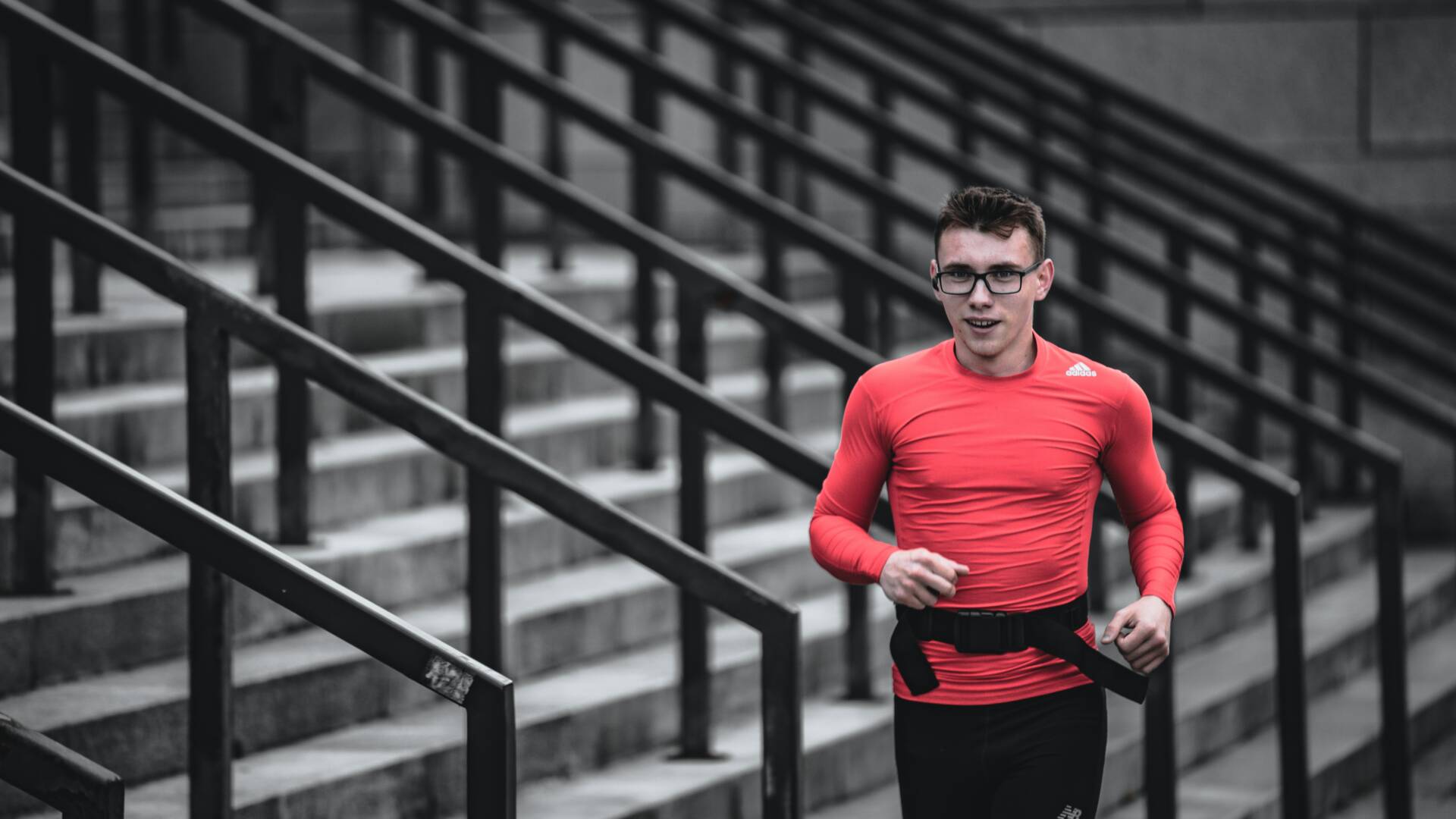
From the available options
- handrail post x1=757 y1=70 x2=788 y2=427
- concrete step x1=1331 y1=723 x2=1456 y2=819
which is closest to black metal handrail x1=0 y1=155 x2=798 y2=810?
handrail post x1=757 y1=70 x2=788 y2=427

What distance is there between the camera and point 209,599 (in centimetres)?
345

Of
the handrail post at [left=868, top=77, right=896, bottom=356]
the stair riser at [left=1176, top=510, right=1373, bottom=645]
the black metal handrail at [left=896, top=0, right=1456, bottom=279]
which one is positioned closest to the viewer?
the handrail post at [left=868, top=77, right=896, bottom=356]

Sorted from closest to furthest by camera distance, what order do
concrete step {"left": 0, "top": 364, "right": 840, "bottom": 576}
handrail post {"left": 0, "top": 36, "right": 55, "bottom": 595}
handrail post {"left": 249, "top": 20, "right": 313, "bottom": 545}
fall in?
handrail post {"left": 0, "top": 36, "right": 55, "bottom": 595} → concrete step {"left": 0, "top": 364, "right": 840, "bottom": 576} → handrail post {"left": 249, "top": 20, "right": 313, "bottom": 545}

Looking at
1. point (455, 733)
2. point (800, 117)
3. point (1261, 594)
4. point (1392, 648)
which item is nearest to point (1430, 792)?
point (1392, 648)

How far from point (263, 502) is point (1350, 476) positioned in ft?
16.7

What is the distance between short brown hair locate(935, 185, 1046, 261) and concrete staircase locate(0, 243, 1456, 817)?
5.81 feet

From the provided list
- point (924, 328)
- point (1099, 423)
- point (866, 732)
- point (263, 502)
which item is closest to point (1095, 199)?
point (924, 328)

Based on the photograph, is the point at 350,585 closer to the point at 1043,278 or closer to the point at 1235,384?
the point at 1043,278

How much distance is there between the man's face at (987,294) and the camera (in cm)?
283

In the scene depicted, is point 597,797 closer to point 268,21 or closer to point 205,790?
point 205,790

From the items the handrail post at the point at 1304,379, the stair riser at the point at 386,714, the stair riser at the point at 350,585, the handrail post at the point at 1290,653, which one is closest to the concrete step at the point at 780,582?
the stair riser at the point at 386,714

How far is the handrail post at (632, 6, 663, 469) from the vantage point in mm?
5910

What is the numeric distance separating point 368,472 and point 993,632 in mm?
2778

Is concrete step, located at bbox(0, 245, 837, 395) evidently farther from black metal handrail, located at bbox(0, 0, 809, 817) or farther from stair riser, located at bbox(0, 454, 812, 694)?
stair riser, located at bbox(0, 454, 812, 694)
